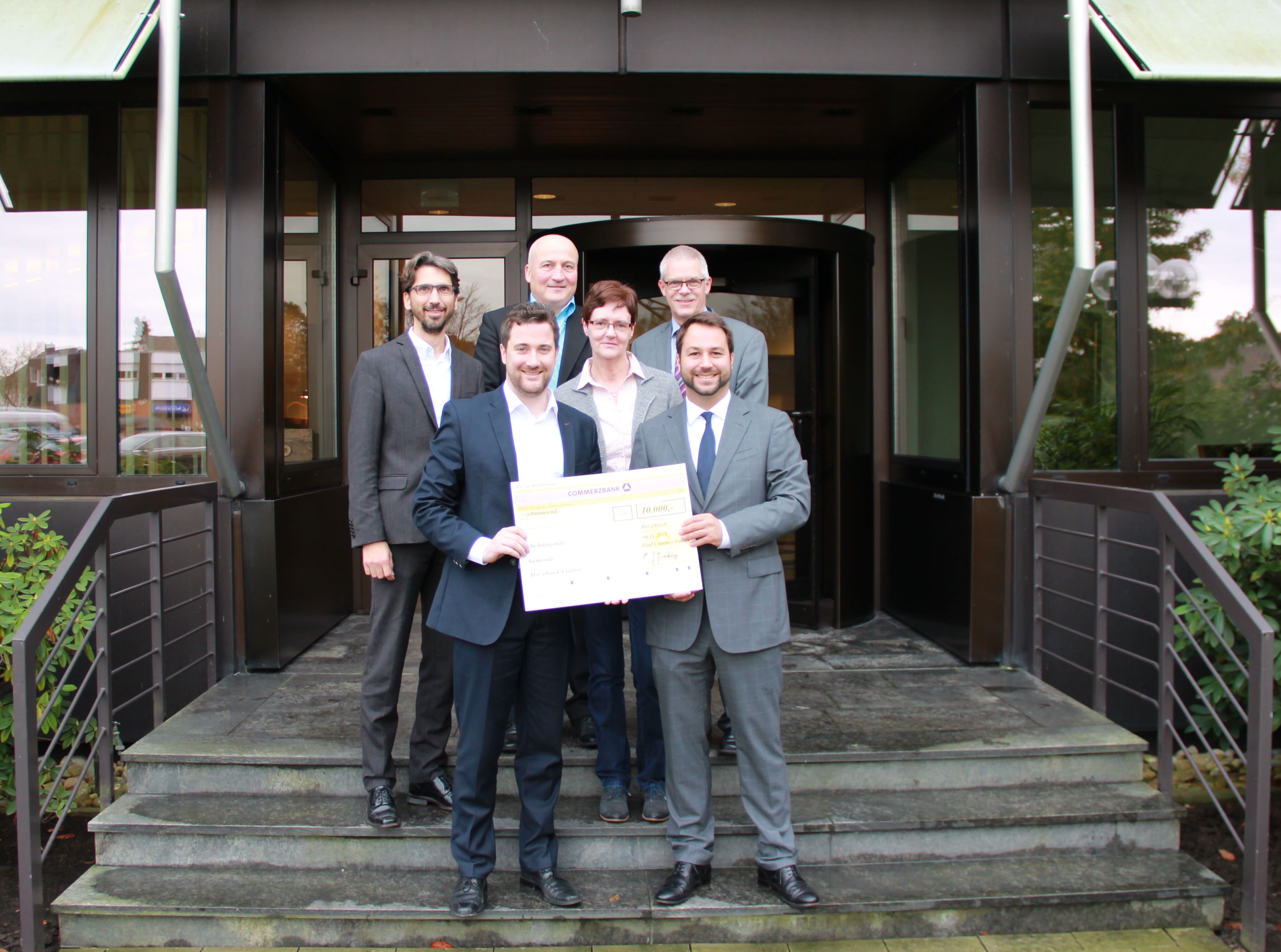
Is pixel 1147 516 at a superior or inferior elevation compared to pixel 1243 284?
inferior

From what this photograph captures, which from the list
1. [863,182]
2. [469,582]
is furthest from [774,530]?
[863,182]

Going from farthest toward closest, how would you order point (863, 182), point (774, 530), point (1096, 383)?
point (863, 182), point (1096, 383), point (774, 530)

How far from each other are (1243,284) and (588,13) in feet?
13.6

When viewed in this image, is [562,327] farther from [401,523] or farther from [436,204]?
[436,204]

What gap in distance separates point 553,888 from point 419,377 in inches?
71.7

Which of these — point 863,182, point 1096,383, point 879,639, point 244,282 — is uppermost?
point 863,182

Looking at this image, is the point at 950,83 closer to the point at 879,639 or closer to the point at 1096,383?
the point at 1096,383

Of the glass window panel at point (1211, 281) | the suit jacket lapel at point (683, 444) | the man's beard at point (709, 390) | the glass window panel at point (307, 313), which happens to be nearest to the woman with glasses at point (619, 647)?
the suit jacket lapel at point (683, 444)

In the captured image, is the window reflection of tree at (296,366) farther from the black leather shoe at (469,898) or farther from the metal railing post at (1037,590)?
the metal railing post at (1037,590)

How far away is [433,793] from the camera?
3410 millimetres

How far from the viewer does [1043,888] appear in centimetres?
314

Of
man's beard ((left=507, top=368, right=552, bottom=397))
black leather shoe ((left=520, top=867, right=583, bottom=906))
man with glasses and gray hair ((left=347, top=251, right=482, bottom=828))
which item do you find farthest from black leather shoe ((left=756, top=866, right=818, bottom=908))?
man's beard ((left=507, top=368, right=552, bottom=397))

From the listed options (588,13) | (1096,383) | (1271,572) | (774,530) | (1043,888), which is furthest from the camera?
(1096,383)

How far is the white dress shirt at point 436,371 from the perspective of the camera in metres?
3.38
